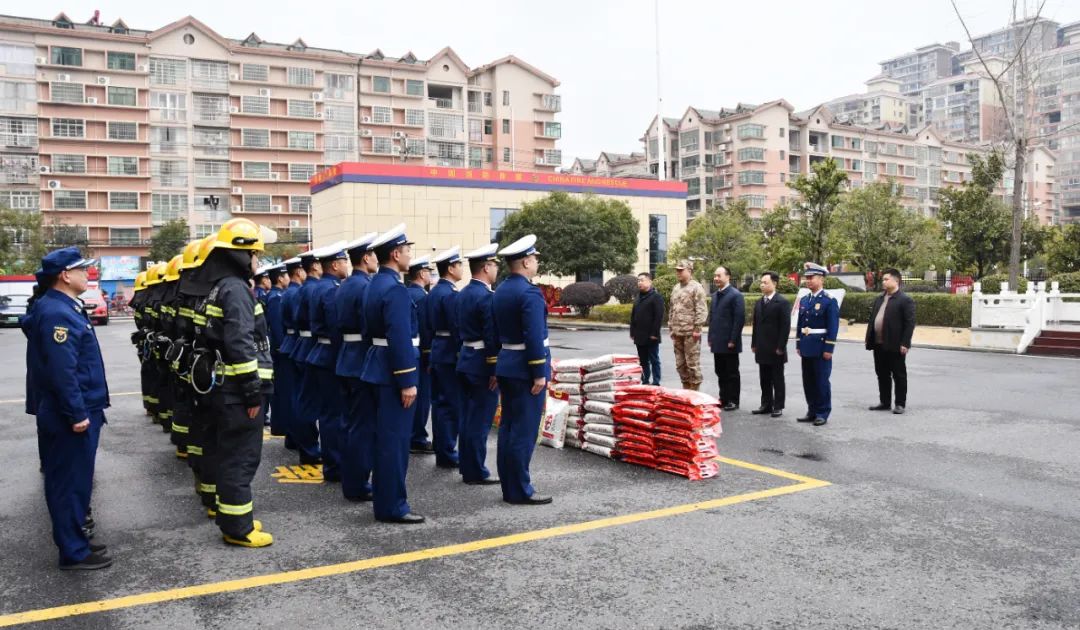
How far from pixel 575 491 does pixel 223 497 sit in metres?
2.78

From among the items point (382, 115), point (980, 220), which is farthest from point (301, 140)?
point (980, 220)

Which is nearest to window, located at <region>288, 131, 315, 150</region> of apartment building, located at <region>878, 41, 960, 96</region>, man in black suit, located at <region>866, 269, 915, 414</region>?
man in black suit, located at <region>866, 269, 915, 414</region>

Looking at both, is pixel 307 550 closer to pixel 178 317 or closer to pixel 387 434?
pixel 387 434

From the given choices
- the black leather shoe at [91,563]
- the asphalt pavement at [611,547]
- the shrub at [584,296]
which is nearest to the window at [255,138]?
the shrub at [584,296]

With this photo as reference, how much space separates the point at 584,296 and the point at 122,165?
157ft

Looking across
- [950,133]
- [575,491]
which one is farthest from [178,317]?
[950,133]

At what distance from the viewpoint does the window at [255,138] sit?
7188 centimetres

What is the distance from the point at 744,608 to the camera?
4.41 metres

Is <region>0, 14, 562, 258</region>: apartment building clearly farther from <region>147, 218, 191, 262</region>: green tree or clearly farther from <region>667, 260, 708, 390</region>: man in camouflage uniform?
<region>667, 260, 708, 390</region>: man in camouflage uniform

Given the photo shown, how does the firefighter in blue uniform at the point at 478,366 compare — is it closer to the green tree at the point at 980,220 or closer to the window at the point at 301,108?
the green tree at the point at 980,220

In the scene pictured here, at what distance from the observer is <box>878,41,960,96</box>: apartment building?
179 metres

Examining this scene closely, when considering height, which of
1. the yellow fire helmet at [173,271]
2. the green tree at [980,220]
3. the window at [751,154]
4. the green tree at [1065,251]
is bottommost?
the yellow fire helmet at [173,271]

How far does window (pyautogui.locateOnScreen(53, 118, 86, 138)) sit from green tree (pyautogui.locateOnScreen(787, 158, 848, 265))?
57577 mm

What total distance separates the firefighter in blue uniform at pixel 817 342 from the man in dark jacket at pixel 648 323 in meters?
2.33
